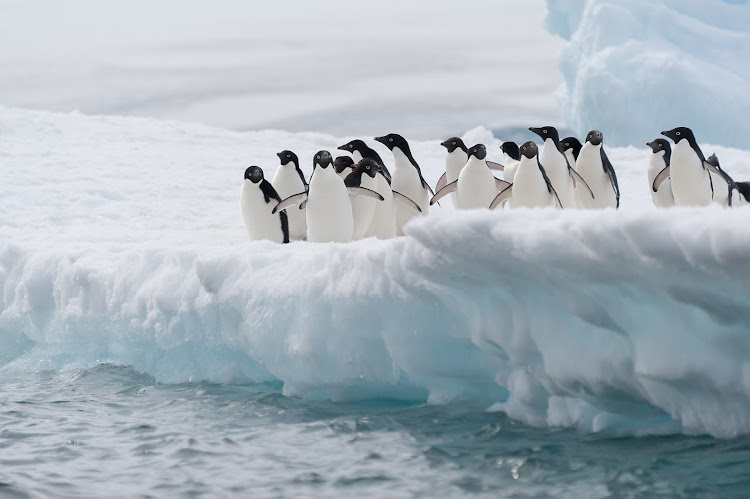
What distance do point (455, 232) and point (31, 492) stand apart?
1.97 meters

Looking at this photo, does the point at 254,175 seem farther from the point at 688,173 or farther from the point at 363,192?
the point at 688,173

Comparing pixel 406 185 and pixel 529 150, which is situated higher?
pixel 529 150

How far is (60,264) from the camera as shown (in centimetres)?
719

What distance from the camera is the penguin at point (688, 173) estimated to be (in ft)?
28.9

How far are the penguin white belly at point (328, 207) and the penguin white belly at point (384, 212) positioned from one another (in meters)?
0.65

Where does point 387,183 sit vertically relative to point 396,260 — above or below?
above

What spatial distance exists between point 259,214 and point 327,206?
971 mm

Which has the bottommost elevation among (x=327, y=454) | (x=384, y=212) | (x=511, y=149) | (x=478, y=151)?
(x=327, y=454)

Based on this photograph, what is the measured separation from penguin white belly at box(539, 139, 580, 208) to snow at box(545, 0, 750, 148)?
9.98m

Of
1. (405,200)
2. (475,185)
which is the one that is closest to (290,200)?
(405,200)

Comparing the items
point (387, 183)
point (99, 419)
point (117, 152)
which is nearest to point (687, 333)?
point (99, 419)

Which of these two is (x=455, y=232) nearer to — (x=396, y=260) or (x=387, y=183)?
(x=396, y=260)

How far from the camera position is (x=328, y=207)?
7367 millimetres

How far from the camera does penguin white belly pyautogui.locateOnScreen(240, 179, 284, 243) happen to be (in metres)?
8.12
